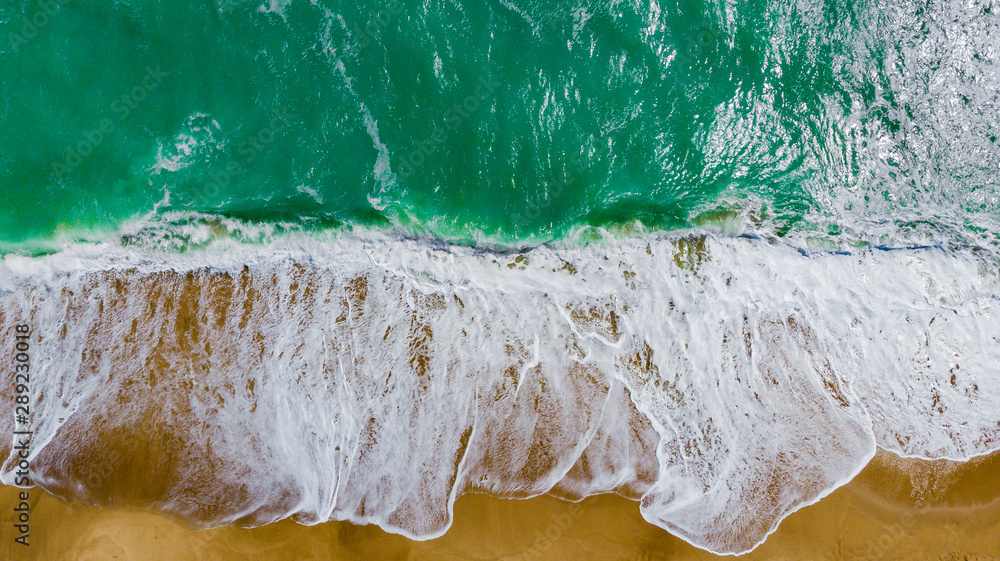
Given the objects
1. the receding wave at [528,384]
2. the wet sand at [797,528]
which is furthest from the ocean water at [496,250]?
Result: the wet sand at [797,528]

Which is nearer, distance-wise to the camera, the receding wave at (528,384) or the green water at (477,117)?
the receding wave at (528,384)

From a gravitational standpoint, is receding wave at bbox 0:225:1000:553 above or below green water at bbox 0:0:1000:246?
below

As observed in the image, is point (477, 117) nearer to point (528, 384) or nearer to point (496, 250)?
point (496, 250)

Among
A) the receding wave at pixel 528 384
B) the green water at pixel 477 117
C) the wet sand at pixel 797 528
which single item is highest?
the green water at pixel 477 117

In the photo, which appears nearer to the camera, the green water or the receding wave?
the receding wave

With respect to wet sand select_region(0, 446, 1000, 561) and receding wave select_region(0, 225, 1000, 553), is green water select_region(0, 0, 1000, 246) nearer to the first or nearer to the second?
receding wave select_region(0, 225, 1000, 553)

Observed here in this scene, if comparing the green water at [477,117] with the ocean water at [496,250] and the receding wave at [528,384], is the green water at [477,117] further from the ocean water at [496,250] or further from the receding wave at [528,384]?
the receding wave at [528,384]

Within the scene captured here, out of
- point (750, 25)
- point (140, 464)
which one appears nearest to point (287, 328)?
point (140, 464)

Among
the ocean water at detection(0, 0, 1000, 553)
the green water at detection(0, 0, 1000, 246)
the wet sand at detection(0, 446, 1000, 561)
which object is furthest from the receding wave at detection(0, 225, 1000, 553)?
the green water at detection(0, 0, 1000, 246)
